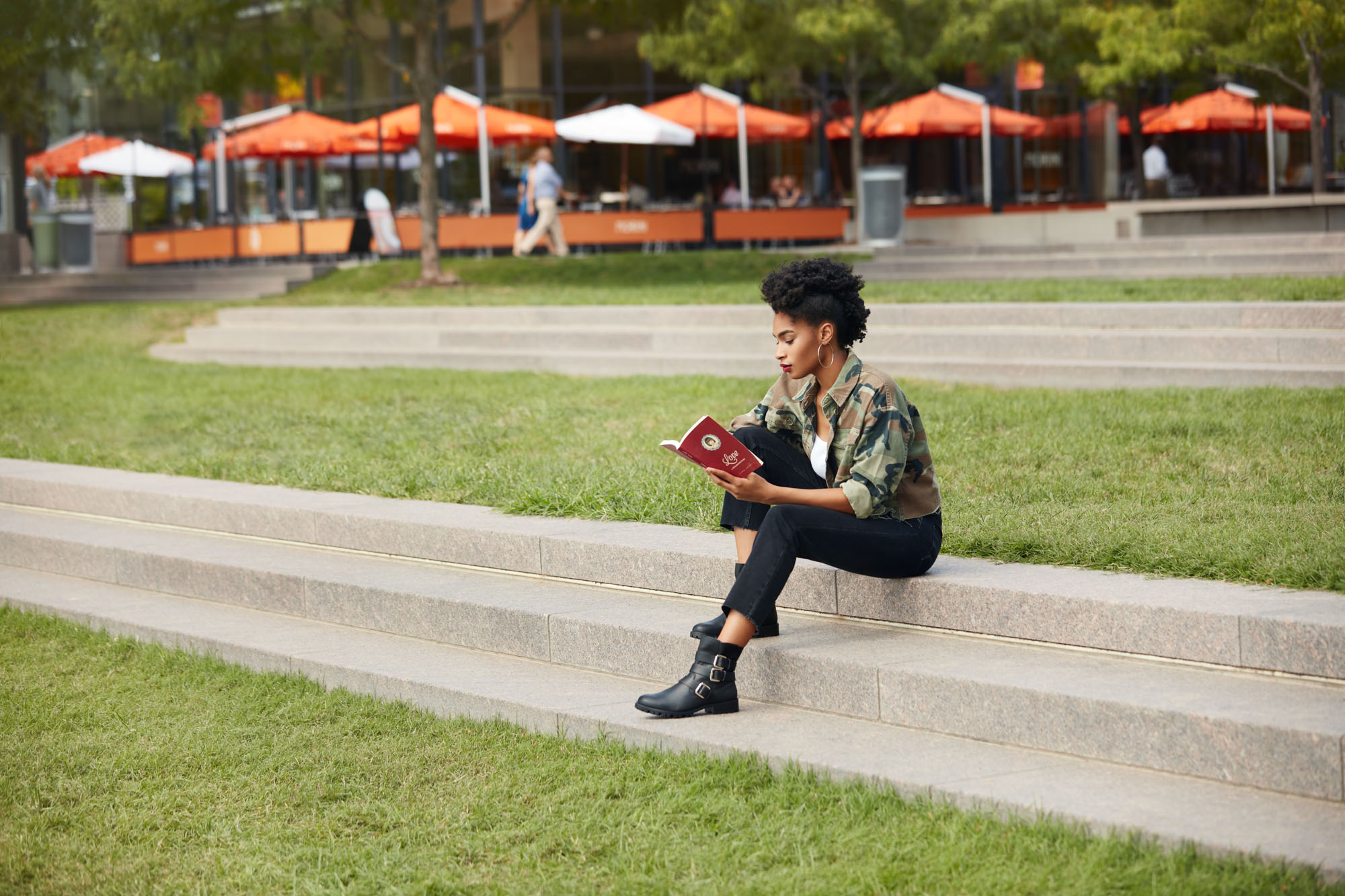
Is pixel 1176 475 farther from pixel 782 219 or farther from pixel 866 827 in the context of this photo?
pixel 782 219

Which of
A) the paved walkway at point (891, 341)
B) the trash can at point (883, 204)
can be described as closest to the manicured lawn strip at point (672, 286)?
the paved walkway at point (891, 341)

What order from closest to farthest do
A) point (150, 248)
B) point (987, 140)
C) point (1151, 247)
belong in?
1. point (1151, 247)
2. point (987, 140)
3. point (150, 248)

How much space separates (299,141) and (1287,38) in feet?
55.8

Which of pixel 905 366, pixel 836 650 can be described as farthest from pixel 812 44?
pixel 836 650

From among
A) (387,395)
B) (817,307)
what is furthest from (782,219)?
(817,307)

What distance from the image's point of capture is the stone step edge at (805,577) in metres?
4.67

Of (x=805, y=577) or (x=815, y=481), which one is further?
(x=805, y=577)

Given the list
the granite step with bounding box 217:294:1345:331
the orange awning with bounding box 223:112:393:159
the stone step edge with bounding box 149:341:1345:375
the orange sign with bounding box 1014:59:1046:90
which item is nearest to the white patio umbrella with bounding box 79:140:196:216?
the orange awning with bounding box 223:112:393:159

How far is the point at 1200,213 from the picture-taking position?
63.2 ft

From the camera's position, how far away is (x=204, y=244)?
95.5 ft

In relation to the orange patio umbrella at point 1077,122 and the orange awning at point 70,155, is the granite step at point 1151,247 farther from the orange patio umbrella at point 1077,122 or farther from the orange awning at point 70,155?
the orange awning at point 70,155

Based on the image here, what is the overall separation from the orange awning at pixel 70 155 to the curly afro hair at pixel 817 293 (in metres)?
31.3

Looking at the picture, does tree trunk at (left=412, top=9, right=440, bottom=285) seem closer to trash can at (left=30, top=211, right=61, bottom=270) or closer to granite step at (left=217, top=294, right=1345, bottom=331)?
granite step at (left=217, top=294, right=1345, bottom=331)

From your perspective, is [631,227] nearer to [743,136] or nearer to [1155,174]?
[743,136]
